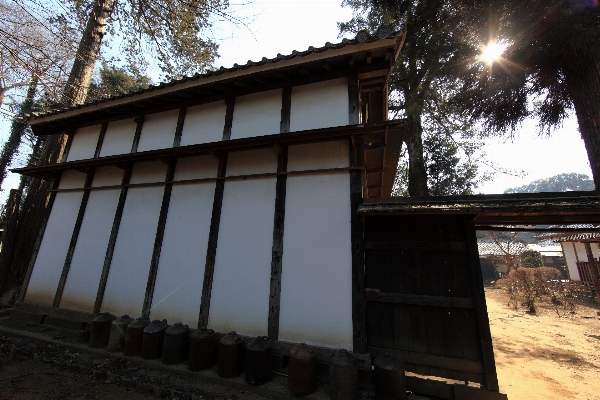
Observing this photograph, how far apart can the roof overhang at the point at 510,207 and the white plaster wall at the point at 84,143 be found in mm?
7676

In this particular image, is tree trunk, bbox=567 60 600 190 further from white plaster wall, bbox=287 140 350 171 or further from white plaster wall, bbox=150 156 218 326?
white plaster wall, bbox=150 156 218 326

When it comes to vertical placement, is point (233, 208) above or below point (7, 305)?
above

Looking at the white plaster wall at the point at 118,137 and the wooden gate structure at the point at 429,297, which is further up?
the white plaster wall at the point at 118,137

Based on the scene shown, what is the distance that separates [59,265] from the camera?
608cm

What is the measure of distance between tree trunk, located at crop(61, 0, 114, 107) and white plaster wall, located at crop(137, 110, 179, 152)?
Result: 10.6 feet

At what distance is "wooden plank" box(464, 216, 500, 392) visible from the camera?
343cm

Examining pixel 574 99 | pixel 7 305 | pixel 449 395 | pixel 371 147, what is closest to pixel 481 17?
pixel 574 99

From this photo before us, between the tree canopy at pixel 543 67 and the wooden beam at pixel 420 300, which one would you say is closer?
the wooden beam at pixel 420 300

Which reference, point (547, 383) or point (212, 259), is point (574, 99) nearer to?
point (547, 383)

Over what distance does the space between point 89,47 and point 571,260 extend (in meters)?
29.1

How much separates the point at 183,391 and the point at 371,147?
5.06 m

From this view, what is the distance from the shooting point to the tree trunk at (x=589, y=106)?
5.93 m

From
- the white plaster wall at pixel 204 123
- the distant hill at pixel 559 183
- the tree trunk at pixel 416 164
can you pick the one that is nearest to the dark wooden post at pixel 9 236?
the white plaster wall at pixel 204 123

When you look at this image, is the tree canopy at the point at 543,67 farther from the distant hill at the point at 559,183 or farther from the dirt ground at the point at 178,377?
the distant hill at the point at 559,183
